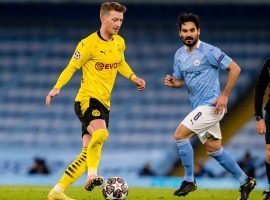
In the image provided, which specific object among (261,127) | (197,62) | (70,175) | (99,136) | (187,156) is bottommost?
(70,175)

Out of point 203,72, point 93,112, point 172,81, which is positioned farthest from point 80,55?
point 203,72

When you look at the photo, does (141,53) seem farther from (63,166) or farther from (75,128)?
(63,166)

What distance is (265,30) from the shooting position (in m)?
22.5

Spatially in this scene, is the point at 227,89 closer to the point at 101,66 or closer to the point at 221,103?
the point at 221,103

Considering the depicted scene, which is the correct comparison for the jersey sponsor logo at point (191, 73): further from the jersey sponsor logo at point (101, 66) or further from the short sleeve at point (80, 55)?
the short sleeve at point (80, 55)

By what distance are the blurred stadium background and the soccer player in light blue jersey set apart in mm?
10710

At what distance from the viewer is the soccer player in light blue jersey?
349 inches

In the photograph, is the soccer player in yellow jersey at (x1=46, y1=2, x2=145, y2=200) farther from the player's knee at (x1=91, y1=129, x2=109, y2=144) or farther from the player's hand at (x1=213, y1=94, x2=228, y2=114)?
the player's hand at (x1=213, y1=94, x2=228, y2=114)

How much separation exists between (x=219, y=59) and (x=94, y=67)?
1394 mm

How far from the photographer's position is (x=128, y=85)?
22422 mm

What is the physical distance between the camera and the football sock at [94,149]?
27.9 ft

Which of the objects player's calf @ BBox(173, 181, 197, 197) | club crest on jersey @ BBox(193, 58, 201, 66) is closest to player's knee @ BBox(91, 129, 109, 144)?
player's calf @ BBox(173, 181, 197, 197)

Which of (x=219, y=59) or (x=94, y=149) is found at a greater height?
(x=219, y=59)

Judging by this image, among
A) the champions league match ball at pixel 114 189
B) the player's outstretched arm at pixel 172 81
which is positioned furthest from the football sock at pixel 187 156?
the champions league match ball at pixel 114 189
